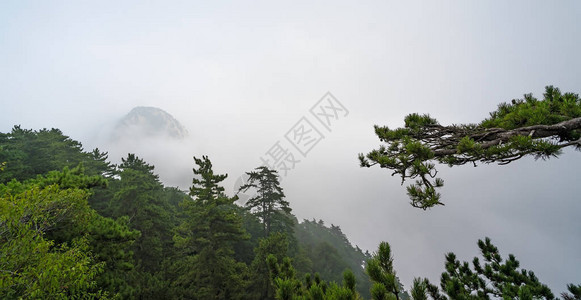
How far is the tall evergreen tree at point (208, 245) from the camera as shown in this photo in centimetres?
1365

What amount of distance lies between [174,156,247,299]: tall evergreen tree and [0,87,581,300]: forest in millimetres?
77

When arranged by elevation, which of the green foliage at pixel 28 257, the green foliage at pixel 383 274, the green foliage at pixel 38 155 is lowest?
the green foliage at pixel 383 274

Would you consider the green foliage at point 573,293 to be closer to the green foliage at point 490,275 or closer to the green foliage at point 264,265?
the green foliage at point 490,275

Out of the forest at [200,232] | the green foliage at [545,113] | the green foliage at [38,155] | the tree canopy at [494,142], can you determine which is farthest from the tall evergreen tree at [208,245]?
the green foliage at [545,113]

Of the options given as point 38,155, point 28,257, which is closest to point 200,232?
point 28,257

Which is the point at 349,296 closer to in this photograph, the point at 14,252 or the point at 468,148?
the point at 468,148

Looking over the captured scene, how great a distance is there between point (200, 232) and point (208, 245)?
3.92 feet

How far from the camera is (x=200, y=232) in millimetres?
14625

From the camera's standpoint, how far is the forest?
2.97 m

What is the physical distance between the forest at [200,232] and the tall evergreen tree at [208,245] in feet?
0.25

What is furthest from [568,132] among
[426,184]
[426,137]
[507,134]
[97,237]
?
[97,237]

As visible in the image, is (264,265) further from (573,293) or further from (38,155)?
(38,155)

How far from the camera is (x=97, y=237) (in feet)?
25.7

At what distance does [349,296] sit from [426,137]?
11.3ft
